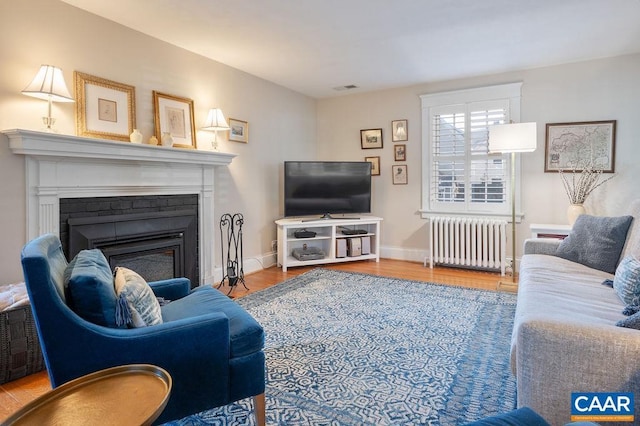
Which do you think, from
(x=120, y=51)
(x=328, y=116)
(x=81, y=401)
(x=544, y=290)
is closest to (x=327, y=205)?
(x=328, y=116)

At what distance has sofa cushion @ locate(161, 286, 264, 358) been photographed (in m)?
1.58

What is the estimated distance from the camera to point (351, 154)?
5.82 metres

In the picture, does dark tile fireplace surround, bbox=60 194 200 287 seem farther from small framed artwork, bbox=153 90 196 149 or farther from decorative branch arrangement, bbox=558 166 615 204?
decorative branch arrangement, bbox=558 166 615 204

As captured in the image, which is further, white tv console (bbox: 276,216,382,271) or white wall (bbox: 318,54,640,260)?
white tv console (bbox: 276,216,382,271)

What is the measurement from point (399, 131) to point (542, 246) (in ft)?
9.07

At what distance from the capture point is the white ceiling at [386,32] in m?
2.88

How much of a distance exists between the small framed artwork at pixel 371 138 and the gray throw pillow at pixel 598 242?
3.08 meters

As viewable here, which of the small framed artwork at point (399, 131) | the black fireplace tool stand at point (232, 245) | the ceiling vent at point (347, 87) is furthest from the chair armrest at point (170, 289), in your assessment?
the small framed artwork at point (399, 131)

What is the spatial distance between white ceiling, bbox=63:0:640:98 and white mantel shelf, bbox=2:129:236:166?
42.6 inches

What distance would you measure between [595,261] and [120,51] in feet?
13.9

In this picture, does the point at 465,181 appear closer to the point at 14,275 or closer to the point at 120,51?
the point at 120,51

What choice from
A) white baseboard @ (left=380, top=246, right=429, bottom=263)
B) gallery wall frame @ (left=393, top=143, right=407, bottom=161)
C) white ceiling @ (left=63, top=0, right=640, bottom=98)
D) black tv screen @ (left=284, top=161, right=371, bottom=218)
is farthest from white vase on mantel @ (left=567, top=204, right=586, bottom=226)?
black tv screen @ (left=284, top=161, right=371, bottom=218)

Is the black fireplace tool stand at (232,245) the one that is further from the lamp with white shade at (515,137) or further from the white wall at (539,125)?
the lamp with white shade at (515,137)

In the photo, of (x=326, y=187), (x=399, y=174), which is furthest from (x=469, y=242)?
(x=326, y=187)
